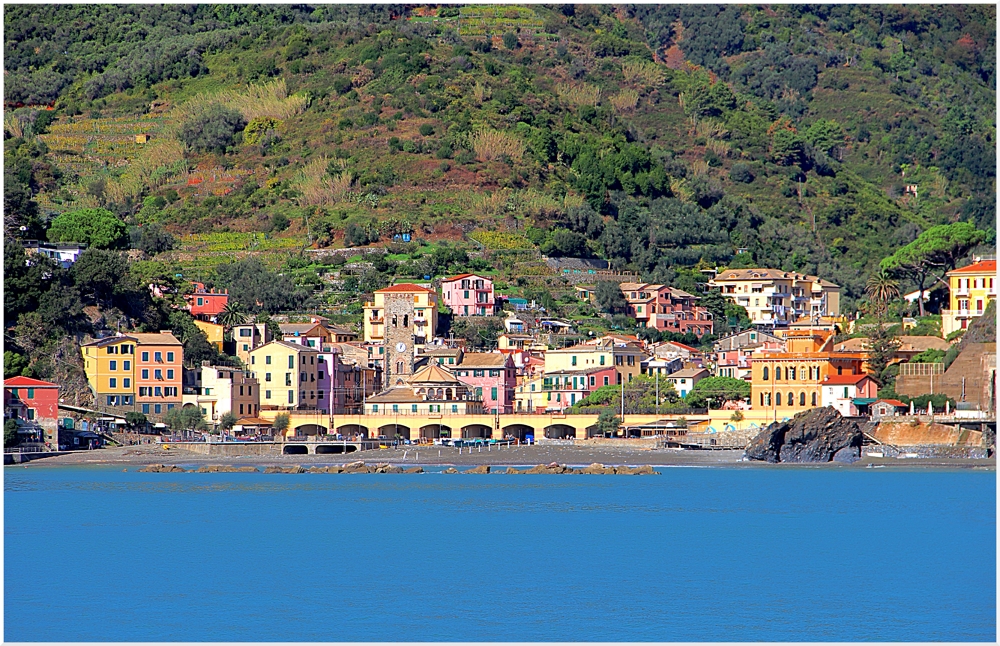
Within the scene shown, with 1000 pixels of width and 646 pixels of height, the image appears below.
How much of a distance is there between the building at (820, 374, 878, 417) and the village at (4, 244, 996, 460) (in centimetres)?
7

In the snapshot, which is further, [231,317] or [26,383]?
[231,317]

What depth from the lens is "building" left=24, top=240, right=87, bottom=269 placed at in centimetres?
9507

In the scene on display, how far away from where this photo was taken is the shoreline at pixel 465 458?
239 feet

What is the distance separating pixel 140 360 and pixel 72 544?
4105 cm

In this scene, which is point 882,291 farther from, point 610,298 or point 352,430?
point 352,430

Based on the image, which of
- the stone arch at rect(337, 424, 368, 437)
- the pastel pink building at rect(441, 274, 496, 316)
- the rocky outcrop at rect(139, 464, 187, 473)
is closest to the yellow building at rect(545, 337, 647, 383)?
the stone arch at rect(337, 424, 368, 437)

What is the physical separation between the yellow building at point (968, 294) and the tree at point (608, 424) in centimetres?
1958

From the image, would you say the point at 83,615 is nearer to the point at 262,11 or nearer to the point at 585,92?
the point at 585,92

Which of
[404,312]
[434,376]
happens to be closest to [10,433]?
[434,376]

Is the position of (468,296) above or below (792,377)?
above

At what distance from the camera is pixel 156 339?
85375mm

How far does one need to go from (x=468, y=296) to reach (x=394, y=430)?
69.2 feet

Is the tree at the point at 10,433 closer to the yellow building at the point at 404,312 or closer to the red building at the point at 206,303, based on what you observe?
the red building at the point at 206,303

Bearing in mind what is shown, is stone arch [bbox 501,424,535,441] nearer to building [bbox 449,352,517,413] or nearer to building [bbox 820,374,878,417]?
building [bbox 449,352,517,413]
